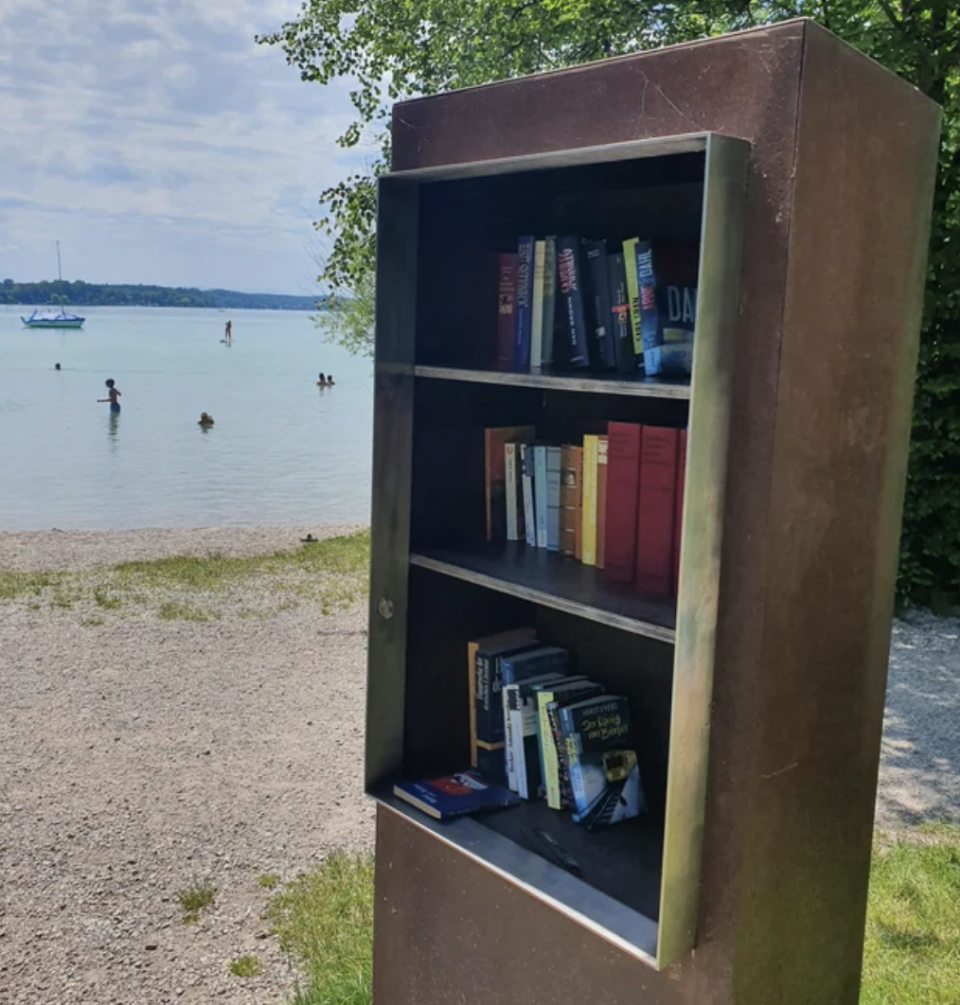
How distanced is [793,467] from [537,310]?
715 millimetres

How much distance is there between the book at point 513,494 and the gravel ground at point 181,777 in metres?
1.53

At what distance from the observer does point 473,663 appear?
2.33 m

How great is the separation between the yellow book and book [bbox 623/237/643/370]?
0.65 feet

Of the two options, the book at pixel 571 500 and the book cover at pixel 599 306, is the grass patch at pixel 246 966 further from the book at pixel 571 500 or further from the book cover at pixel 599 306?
the book cover at pixel 599 306

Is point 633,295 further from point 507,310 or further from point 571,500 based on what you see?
point 571,500

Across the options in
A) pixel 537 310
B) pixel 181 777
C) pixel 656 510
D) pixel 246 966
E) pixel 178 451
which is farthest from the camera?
pixel 178 451

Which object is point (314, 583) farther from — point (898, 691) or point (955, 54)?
point (955, 54)

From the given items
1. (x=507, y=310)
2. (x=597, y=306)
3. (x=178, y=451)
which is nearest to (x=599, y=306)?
(x=597, y=306)

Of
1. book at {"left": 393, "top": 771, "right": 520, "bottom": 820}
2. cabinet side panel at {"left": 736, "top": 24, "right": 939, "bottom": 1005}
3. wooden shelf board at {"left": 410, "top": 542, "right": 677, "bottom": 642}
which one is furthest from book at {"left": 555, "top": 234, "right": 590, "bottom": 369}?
book at {"left": 393, "top": 771, "right": 520, "bottom": 820}

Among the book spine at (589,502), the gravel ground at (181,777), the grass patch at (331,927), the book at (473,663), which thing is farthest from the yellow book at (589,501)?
the gravel ground at (181,777)

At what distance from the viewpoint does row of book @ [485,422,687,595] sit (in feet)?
6.01

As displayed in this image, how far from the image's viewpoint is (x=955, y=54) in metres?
6.06

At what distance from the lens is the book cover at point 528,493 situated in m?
2.17

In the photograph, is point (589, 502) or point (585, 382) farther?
point (589, 502)
